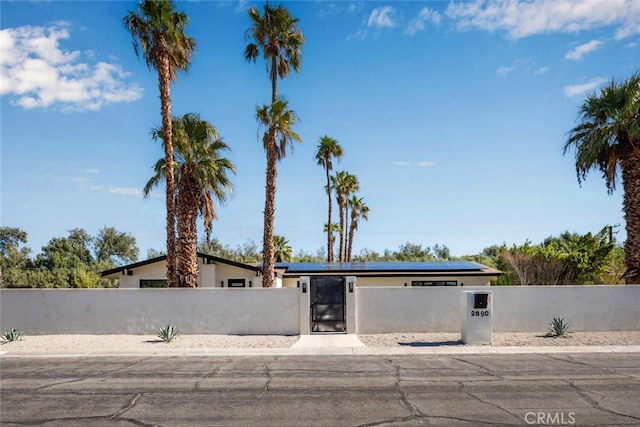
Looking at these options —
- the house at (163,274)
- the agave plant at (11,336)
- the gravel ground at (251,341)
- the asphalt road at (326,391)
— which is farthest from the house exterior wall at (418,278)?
the agave plant at (11,336)

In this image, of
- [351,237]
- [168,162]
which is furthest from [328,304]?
[351,237]

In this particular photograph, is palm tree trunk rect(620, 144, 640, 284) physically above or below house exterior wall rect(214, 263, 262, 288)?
above

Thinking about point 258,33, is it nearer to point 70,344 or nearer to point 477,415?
point 70,344

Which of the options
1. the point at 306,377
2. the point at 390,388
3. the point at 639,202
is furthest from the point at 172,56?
the point at 639,202

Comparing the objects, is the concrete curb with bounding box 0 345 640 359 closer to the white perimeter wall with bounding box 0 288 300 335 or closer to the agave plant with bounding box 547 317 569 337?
the agave plant with bounding box 547 317 569 337

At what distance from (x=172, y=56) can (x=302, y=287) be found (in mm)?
12478

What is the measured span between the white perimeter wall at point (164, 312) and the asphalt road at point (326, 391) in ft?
16.3

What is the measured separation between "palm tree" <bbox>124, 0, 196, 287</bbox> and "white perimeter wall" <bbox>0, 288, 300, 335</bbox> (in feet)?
9.41

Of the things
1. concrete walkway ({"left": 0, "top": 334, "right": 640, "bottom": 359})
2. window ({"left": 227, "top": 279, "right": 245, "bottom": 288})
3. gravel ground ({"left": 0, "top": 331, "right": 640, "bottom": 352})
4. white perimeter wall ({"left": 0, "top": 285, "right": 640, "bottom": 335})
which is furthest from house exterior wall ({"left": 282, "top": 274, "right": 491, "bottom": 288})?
concrete walkway ({"left": 0, "top": 334, "right": 640, "bottom": 359})

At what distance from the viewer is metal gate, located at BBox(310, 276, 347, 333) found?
20766 millimetres

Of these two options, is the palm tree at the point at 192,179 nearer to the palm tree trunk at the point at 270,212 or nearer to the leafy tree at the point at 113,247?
the palm tree trunk at the point at 270,212

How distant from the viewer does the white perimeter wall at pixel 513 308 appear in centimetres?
2055

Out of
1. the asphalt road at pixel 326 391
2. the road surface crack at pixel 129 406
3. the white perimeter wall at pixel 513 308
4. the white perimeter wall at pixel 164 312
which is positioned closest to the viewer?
the asphalt road at pixel 326 391

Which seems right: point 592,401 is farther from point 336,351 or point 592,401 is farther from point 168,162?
point 168,162
